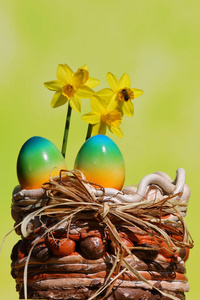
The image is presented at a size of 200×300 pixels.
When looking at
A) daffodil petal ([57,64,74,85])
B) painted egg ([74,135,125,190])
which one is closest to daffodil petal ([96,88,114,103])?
daffodil petal ([57,64,74,85])

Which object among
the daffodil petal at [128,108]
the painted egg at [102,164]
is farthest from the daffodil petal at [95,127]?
the painted egg at [102,164]

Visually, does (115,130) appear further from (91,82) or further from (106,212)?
(106,212)

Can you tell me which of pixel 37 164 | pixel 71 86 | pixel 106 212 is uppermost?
pixel 71 86

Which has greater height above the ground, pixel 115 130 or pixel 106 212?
pixel 115 130

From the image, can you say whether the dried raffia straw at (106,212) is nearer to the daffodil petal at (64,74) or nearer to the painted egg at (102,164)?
the painted egg at (102,164)

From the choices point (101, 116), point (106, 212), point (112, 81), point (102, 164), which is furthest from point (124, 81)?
point (106, 212)

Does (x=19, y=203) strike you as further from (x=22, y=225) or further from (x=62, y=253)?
(x=62, y=253)

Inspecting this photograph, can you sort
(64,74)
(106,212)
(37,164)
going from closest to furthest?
(106,212) < (37,164) < (64,74)
